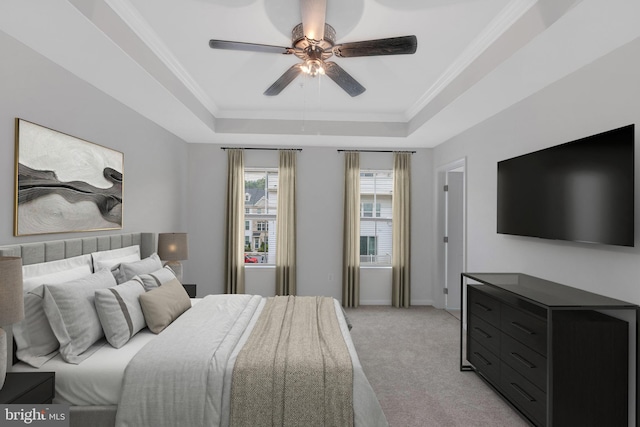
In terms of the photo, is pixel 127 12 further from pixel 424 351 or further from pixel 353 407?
pixel 424 351

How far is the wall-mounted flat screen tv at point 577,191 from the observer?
2.05 metres

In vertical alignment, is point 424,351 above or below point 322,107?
below

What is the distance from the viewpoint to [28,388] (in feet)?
5.42

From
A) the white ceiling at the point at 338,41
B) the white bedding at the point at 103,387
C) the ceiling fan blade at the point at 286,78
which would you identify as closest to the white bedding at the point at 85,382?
the white bedding at the point at 103,387

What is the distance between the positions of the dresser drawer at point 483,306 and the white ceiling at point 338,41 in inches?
68.9

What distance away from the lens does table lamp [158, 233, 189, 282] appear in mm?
3922

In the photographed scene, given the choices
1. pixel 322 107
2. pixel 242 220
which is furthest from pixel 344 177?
pixel 242 220

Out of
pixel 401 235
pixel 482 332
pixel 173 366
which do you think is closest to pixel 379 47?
pixel 173 366

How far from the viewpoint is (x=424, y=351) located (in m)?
3.53

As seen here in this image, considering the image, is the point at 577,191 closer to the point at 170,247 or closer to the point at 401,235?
the point at 401,235

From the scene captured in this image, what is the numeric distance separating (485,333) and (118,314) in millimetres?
2788

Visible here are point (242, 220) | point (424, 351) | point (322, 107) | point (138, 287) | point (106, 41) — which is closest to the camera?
point (106, 41)

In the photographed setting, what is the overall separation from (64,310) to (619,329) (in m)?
3.29

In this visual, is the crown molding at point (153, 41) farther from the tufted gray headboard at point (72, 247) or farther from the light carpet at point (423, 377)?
the light carpet at point (423, 377)
